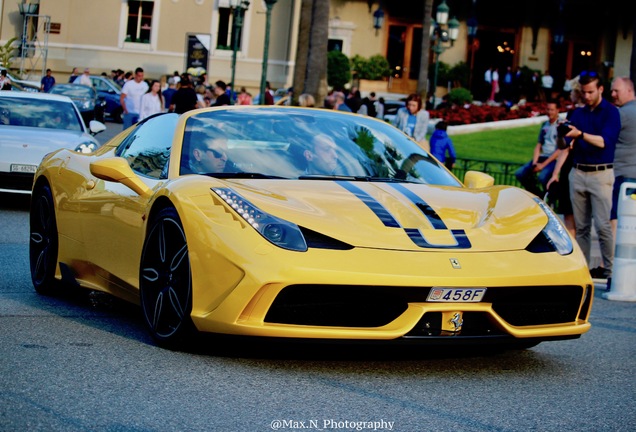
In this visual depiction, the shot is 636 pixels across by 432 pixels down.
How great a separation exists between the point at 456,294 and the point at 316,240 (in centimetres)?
68

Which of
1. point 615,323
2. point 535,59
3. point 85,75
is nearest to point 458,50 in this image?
point 535,59

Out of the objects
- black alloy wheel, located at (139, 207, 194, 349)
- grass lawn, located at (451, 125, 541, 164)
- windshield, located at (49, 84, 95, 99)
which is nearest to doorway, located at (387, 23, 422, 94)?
windshield, located at (49, 84, 95, 99)

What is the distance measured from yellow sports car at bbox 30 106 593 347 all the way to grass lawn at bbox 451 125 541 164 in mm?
19665

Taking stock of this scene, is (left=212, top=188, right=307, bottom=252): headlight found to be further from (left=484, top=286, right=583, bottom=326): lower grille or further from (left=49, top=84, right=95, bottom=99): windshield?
(left=49, top=84, right=95, bottom=99): windshield

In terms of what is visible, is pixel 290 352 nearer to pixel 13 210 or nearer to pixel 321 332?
pixel 321 332

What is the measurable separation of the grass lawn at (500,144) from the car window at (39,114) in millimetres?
12144

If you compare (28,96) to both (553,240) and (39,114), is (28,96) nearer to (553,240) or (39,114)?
(39,114)

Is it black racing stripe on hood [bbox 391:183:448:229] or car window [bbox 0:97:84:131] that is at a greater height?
car window [bbox 0:97:84:131]

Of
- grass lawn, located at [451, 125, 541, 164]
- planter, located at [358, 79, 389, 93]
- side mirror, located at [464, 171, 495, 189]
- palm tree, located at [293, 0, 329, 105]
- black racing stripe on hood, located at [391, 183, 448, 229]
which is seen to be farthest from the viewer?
planter, located at [358, 79, 389, 93]

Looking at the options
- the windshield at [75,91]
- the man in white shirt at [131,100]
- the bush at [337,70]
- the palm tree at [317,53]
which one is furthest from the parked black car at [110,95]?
the man in white shirt at [131,100]

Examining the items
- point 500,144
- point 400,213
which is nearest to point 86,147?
point 400,213

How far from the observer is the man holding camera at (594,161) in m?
A: 10.9

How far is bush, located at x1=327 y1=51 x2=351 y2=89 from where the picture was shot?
160 ft

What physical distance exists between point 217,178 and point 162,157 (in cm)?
62
